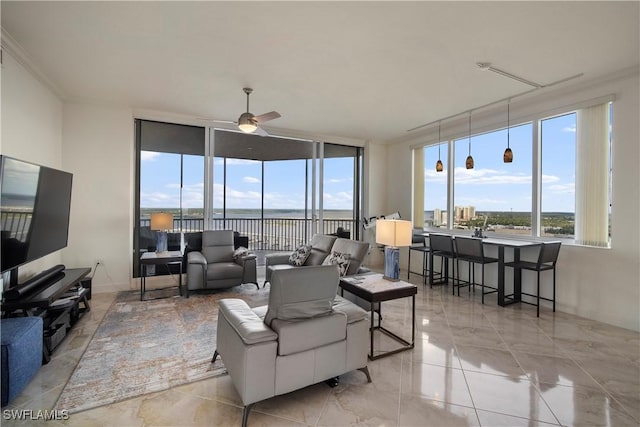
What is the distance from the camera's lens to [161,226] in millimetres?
4316

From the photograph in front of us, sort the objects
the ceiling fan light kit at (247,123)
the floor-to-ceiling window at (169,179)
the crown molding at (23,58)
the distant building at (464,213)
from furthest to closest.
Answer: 1. the distant building at (464,213)
2. the floor-to-ceiling window at (169,179)
3. the ceiling fan light kit at (247,123)
4. the crown molding at (23,58)

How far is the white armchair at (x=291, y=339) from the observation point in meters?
1.72

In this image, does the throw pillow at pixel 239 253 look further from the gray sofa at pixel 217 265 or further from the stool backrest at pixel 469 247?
the stool backrest at pixel 469 247

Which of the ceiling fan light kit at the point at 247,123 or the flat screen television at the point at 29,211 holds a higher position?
the ceiling fan light kit at the point at 247,123

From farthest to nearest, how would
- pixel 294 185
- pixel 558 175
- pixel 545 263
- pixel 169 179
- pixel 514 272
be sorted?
1. pixel 294 185
2. pixel 169 179
3. pixel 514 272
4. pixel 558 175
5. pixel 545 263

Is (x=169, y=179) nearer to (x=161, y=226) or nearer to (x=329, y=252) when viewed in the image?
(x=161, y=226)

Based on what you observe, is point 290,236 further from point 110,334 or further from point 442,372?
point 442,372

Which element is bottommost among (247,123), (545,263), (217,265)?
(217,265)

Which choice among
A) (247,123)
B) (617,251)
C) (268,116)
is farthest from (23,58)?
(617,251)

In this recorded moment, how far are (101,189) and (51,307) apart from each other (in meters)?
2.11

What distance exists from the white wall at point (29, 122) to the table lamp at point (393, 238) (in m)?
3.73

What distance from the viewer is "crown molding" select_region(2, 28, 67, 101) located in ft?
8.59

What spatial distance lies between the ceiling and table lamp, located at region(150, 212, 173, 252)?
5.49 feet

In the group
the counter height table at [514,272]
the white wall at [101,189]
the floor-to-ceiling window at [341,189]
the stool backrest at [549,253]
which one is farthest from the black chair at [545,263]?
the white wall at [101,189]
